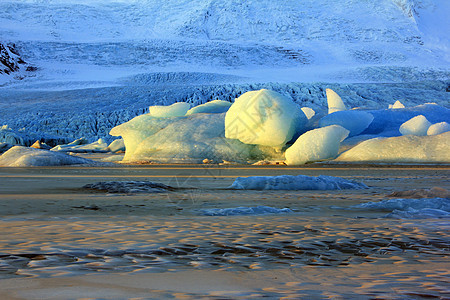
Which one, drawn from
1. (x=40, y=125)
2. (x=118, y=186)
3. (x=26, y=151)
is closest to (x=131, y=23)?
(x=40, y=125)

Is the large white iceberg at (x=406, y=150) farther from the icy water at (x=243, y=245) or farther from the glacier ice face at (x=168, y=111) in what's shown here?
the icy water at (x=243, y=245)

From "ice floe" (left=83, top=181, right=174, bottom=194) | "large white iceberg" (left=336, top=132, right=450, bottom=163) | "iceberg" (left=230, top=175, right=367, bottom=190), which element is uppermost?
"ice floe" (left=83, top=181, right=174, bottom=194)

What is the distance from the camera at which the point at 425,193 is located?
3723 mm

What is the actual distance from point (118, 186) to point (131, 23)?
5616 centimetres

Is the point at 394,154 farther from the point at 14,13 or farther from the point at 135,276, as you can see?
the point at 14,13

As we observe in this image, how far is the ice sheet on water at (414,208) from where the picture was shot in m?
2.79

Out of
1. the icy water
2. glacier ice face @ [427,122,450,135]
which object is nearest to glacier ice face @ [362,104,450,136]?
glacier ice face @ [427,122,450,135]

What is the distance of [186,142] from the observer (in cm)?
1130

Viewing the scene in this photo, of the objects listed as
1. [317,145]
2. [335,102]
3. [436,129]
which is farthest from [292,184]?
[335,102]

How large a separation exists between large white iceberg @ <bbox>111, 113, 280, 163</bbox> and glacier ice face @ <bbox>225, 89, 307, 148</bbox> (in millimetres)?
380

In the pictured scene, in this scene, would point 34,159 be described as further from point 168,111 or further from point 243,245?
point 243,245

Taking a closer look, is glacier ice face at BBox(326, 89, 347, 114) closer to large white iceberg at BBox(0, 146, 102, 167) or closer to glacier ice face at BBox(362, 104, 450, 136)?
glacier ice face at BBox(362, 104, 450, 136)

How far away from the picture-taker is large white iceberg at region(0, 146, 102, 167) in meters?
9.57

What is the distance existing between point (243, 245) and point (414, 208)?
144 cm
